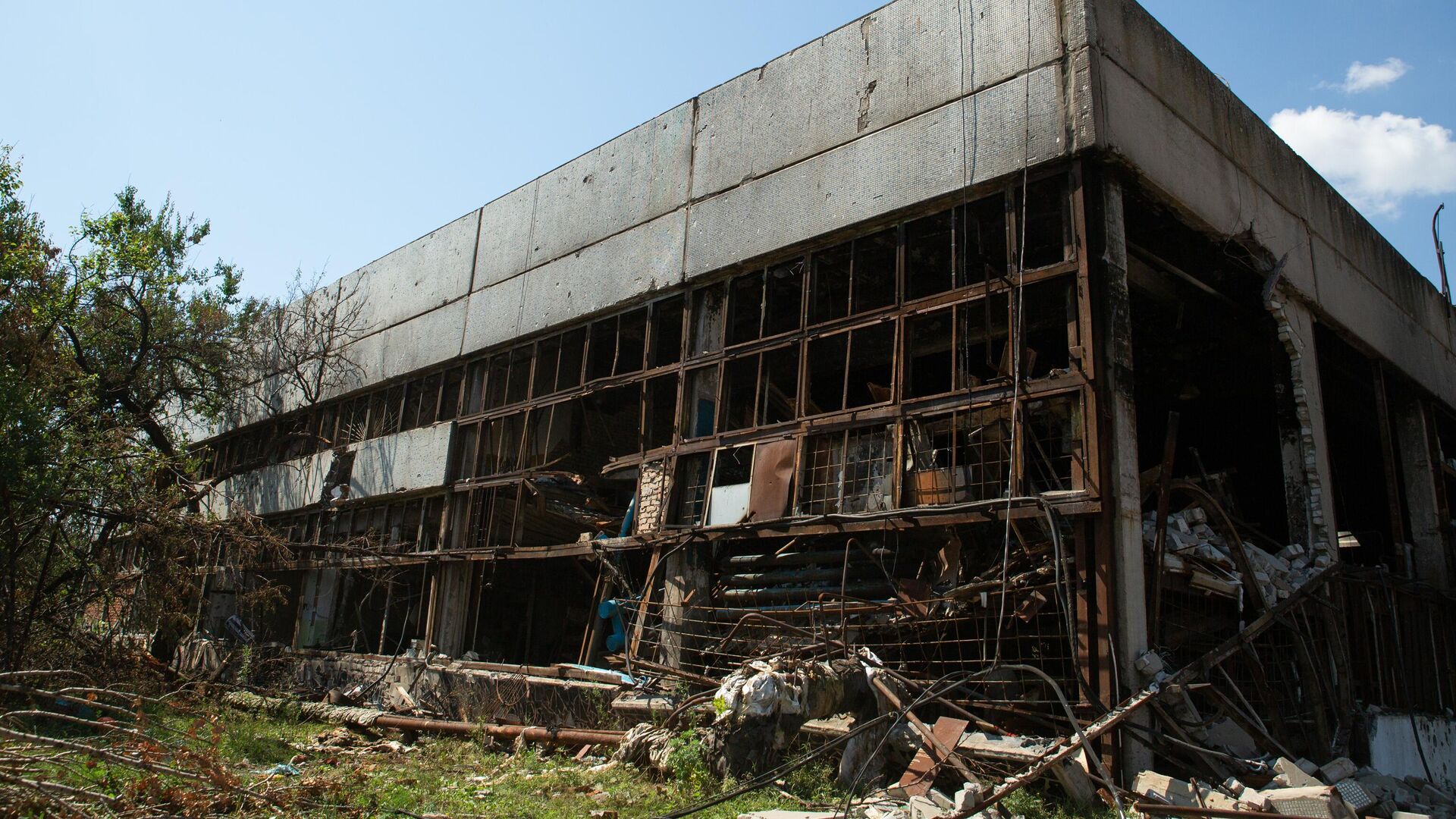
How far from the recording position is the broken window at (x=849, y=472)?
35.3ft

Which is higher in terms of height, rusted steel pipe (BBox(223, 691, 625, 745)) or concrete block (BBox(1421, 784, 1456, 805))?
concrete block (BBox(1421, 784, 1456, 805))

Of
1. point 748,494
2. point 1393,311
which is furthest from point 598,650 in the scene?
point 1393,311

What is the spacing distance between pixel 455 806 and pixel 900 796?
12.0 feet

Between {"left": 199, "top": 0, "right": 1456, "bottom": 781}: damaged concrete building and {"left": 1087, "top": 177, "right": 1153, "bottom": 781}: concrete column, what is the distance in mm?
38

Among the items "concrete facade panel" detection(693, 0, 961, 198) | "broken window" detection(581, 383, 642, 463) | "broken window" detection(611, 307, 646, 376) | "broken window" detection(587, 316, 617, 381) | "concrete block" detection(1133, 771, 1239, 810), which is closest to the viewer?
"concrete block" detection(1133, 771, 1239, 810)

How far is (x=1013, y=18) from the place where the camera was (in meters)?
10.7

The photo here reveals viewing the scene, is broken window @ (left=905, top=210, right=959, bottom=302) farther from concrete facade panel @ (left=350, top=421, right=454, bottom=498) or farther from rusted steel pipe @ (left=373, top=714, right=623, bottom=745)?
concrete facade panel @ (left=350, top=421, right=454, bottom=498)

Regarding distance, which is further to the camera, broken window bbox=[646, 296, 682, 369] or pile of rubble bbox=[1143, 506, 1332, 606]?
broken window bbox=[646, 296, 682, 369]

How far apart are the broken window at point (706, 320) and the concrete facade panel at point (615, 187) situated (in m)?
1.53

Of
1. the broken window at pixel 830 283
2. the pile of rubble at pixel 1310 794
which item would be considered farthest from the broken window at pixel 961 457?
the pile of rubble at pixel 1310 794

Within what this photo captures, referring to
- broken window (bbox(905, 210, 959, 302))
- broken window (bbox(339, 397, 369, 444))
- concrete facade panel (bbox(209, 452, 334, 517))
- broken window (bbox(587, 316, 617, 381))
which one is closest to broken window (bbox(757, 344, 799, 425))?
broken window (bbox(905, 210, 959, 302))

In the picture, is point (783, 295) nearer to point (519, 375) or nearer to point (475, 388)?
point (519, 375)

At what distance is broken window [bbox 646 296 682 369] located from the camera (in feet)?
46.0

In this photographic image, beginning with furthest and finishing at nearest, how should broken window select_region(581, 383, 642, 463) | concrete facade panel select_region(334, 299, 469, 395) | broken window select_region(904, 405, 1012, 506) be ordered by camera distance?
concrete facade panel select_region(334, 299, 469, 395) → broken window select_region(581, 383, 642, 463) → broken window select_region(904, 405, 1012, 506)
